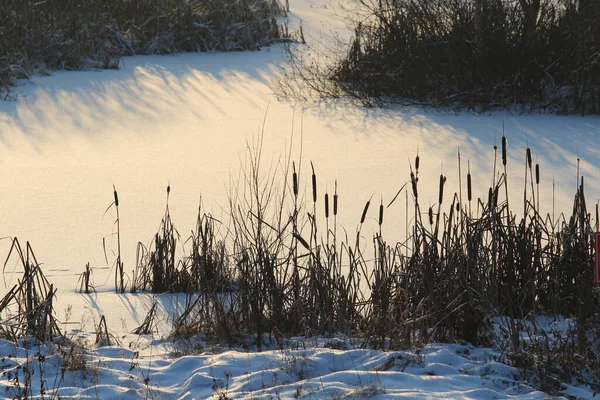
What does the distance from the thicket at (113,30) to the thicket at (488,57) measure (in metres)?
3.06

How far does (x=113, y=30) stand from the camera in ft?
35.6

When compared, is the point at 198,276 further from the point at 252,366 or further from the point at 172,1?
the point at 172,1

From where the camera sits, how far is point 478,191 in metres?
5.80

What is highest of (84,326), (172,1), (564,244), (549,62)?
(172,1)

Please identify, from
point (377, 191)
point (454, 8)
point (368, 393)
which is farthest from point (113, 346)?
point (454, 8)

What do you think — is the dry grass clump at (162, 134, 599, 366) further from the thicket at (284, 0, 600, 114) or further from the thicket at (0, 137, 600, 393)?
the thicket at (284, 0, 600, 114)

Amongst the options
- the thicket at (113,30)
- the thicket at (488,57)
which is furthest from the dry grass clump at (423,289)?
the thicket at (113,30)

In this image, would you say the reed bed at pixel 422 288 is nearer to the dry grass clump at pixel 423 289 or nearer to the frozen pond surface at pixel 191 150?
the dry grass clump at pixel 423 289

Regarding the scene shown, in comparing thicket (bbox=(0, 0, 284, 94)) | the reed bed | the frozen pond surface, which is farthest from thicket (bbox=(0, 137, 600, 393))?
thicket (bbox=(0, 0, 284, 94))

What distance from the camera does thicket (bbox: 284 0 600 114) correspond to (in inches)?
316

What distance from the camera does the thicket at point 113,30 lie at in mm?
10078

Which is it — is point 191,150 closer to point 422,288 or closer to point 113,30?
point 422,288

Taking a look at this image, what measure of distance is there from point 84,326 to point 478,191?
296 centimetres

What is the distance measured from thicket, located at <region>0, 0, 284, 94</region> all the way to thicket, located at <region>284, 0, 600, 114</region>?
3059 mm
